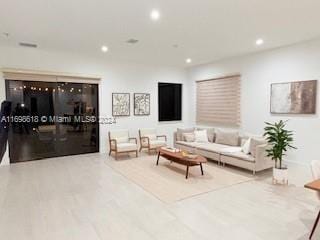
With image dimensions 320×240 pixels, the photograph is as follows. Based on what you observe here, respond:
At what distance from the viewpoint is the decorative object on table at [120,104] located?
6.91m

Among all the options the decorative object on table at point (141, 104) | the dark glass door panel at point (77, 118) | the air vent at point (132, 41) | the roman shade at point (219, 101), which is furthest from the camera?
the decorative object on table at point (141, 104)

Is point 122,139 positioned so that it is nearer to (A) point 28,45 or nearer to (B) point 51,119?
(B) point 51,119

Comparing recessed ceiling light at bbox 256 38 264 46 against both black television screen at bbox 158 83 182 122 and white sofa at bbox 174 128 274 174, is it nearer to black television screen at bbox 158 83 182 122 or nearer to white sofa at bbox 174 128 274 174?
white sofa at bbox 174 128 274 174

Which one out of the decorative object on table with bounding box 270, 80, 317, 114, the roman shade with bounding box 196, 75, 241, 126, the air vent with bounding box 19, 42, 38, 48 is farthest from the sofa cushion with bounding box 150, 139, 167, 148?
the air vent with bounding box 19, 42, 38, 48

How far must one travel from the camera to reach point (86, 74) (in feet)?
21.0

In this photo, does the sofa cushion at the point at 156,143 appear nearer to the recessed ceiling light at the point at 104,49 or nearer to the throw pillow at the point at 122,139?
the throw pillow at the point at 122,139

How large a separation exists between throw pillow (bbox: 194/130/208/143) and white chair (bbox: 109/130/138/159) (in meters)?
1.81

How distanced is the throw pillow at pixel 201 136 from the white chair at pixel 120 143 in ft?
5.94

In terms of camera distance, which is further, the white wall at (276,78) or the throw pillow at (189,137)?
the throw pillow at (189,137)

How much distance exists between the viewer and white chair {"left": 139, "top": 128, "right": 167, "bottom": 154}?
6.60m

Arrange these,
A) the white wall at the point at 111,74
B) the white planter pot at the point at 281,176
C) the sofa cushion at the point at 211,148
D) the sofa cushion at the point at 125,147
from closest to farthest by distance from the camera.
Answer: the white planter pot at the point at 281,176 < the sofa cushion at the point at 211,148 < the white wall at the point at 111,74 < the sofa cushion at the point at 125,147

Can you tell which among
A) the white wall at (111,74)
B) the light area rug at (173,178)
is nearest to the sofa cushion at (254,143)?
the light area rug at (173,178)

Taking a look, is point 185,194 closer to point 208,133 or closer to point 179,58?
point 208,133

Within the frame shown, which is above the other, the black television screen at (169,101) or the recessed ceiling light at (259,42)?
the recessed ceiling light at (259,42)
